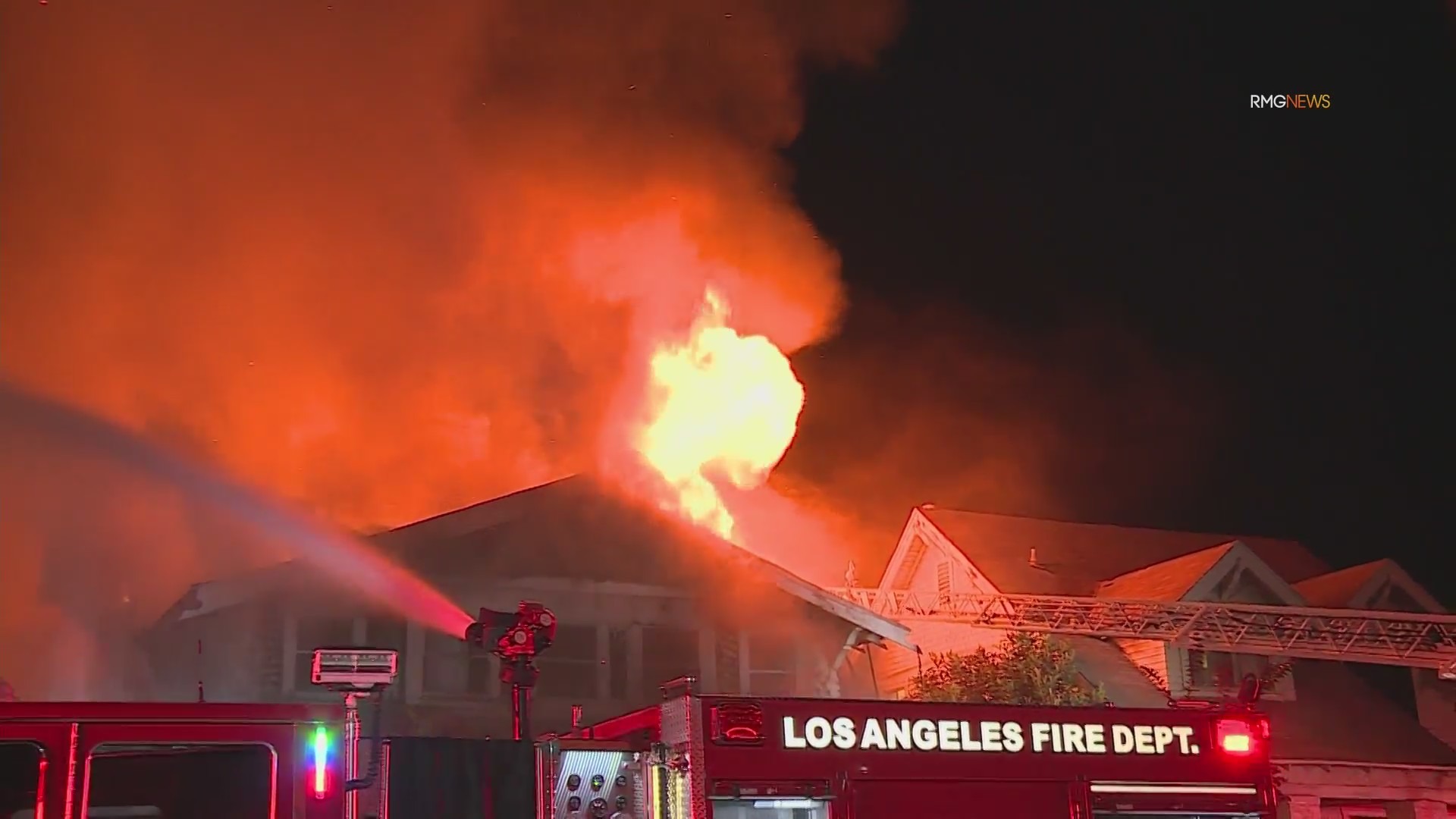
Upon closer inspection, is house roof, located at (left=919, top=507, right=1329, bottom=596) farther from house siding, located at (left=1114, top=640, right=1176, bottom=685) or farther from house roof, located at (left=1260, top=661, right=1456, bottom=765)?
house roof, located at (left=1260, top=661, right=1456, bottom=765)

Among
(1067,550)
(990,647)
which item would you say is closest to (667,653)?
(990,647)

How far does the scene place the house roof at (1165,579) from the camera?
65.8ft

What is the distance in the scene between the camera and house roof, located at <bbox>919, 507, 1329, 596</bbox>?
2145 cm

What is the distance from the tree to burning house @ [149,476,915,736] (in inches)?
29.9

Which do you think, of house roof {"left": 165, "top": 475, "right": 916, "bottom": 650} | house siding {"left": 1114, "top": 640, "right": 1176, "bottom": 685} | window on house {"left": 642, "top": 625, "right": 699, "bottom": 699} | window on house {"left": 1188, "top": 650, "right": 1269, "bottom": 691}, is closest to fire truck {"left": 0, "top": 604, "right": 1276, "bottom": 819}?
house roof {"left": 165, "top": 475, "right": 916, "bottom": 650}

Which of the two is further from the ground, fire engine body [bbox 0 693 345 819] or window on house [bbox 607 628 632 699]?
window on house [bbox 607 628 632 699]

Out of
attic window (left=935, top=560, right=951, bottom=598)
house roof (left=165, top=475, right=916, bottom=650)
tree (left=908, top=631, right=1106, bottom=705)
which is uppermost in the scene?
attic window (left=935, top=560, right=951, bottom=598)

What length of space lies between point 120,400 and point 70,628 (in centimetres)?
357

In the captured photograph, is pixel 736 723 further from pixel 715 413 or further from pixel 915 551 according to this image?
pixel 715 413

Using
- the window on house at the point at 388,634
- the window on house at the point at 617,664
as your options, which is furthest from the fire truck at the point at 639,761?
the window on house at the point at 617,664

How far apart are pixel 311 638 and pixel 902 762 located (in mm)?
9994

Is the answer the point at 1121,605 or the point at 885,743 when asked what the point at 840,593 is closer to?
the point at 1121,605

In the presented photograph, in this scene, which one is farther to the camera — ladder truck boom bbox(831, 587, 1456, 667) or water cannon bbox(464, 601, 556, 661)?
ladder truck boom bbox(831, 587, 1456, 667)

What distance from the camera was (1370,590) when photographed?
2172cm
